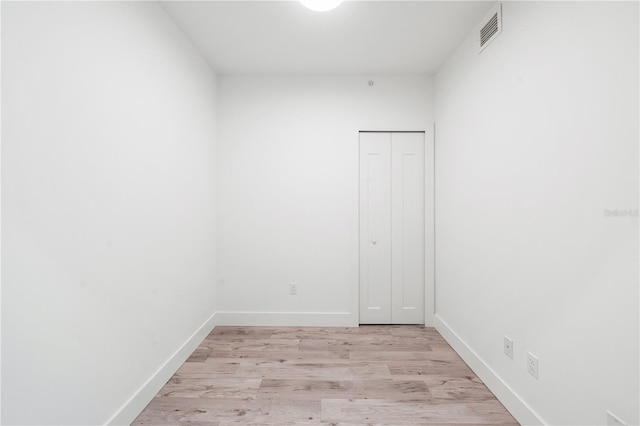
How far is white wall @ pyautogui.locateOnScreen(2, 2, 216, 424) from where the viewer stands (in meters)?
1.16

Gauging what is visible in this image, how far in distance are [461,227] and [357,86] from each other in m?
1.85

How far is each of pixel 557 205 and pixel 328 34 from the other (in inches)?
82.4

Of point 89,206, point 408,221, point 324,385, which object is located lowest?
point 324,385

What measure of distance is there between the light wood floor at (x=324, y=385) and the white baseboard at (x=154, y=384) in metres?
0.05

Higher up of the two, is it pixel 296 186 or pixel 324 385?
pixel 296 186

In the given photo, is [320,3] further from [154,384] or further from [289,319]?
[289,319]

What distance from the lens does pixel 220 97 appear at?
3.33 metres

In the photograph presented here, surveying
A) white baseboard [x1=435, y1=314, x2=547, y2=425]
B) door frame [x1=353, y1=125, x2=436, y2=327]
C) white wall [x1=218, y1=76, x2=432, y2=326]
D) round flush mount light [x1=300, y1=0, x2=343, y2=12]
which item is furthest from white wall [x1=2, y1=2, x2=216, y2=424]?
white baseboard [x1=435, y1=314, x2=547, y2=425]

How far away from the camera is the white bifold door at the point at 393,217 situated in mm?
3357

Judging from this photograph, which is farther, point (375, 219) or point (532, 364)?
point (375, 219)

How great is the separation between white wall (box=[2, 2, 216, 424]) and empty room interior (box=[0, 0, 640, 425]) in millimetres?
10

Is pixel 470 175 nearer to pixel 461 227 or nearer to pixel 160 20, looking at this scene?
pixel 461 227

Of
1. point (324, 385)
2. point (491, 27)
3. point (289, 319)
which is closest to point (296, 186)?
point (289, 319)

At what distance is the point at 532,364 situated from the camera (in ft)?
5.70
